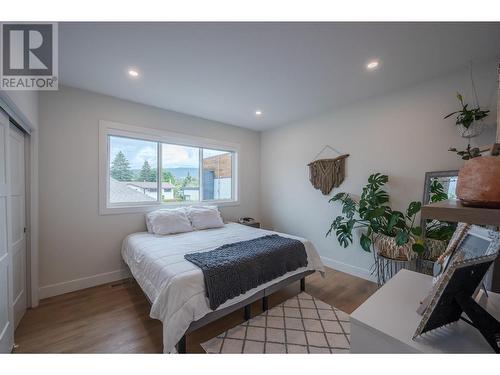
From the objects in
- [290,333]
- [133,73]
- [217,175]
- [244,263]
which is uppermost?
[133,73]

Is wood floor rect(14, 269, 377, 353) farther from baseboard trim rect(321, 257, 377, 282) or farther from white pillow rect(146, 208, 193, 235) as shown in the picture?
white pillow rect(146, 208, 193, 235)

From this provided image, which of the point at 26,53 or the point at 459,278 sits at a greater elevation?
the point at 26,53

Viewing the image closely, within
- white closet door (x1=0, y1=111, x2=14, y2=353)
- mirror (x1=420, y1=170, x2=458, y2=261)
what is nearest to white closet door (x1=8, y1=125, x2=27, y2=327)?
white closet door (x1=0, y1=111, x2=14, y2=353)

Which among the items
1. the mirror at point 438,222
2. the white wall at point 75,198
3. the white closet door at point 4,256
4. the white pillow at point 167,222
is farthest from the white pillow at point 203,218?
the mirror at point 438,222

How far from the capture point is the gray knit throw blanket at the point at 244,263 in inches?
67.3

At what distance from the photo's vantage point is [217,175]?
418cm

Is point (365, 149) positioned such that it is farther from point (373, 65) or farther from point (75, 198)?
point (75, 198)

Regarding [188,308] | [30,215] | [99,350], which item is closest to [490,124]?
[188,308]

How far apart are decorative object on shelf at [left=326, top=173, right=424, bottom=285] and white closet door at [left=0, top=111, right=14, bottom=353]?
3335 millimetres

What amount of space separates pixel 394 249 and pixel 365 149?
4.65 feet

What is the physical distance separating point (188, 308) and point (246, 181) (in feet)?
10.1

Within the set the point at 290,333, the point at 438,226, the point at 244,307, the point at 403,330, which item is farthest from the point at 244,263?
the point at 438,226
